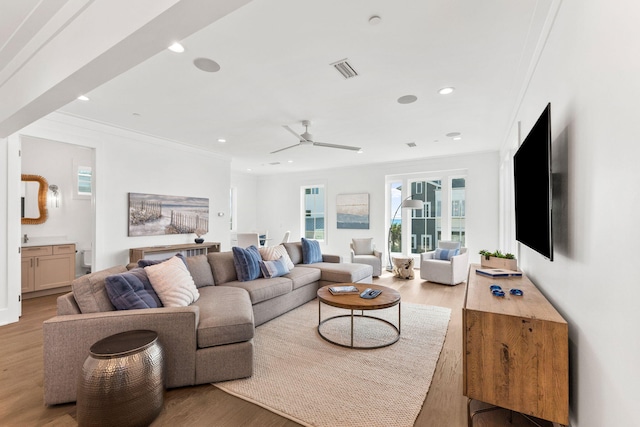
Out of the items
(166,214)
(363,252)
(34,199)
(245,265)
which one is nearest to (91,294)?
(245,265)

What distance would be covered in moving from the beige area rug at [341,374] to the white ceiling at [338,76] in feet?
8.65

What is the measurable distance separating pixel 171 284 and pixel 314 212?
20.7ft

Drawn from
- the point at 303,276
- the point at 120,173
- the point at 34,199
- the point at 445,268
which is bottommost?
the point at 445,268

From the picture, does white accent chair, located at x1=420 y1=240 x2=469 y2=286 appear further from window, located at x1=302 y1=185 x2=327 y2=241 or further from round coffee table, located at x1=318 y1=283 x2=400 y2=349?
window, located at x1=302 y1=185 x2=327 y2=241

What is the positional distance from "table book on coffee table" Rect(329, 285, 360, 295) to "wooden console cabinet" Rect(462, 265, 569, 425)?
1481 mm

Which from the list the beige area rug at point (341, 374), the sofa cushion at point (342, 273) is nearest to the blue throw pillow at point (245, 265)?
the beige area rug at point (341, 374)

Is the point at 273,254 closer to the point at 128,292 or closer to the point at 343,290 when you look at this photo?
the point at 343,290

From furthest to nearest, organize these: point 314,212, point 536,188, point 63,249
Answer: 1. point 314,212
2. point 63,249
3. point 536,188

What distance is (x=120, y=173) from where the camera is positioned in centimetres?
465

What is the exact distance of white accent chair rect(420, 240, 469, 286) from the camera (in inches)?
204

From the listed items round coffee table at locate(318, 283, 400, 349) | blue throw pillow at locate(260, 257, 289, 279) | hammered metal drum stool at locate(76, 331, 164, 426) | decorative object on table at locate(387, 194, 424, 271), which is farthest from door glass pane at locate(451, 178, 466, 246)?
hammered metal drum stool at locate(76, 331, 164, 426)

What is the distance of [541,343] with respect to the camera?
5.15 feet

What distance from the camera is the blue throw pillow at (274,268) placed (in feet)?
12.6

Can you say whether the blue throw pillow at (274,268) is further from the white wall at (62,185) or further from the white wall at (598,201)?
the white wall at (62,185)
